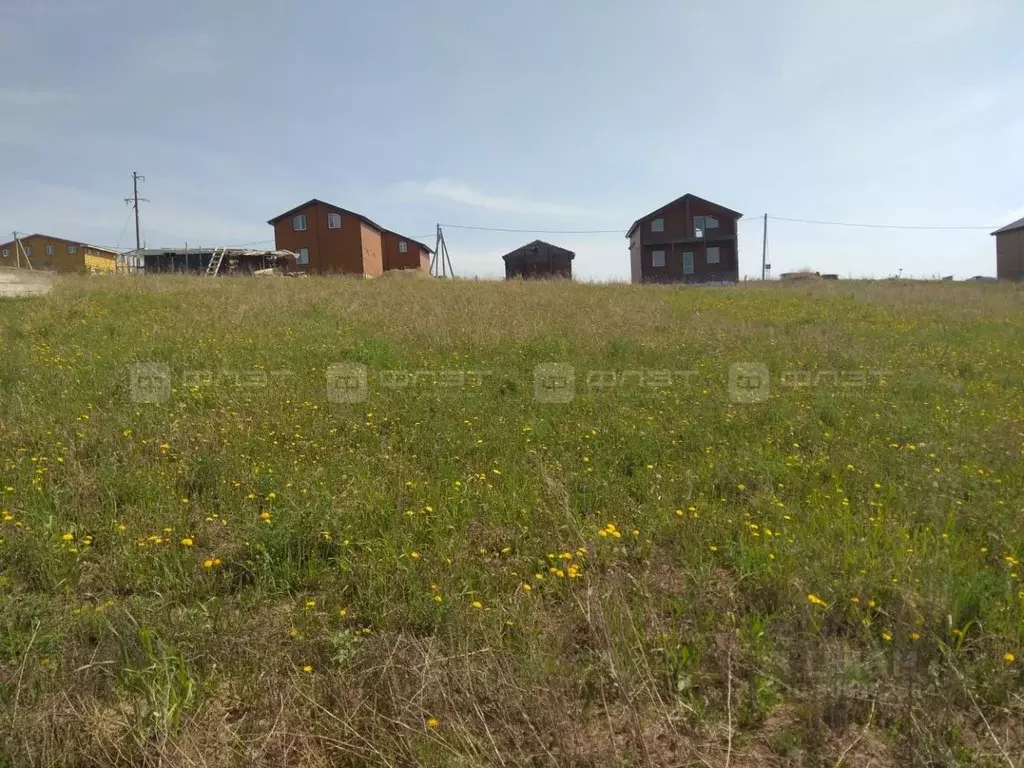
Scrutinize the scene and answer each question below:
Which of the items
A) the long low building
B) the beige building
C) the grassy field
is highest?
the beige building

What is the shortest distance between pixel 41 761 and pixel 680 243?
138 ft

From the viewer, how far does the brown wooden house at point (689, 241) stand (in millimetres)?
39844

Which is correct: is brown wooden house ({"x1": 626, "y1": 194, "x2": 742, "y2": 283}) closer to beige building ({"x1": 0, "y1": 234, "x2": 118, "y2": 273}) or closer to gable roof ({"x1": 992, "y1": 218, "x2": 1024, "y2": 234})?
gable roof ({"x1": 992, "y1": 218, "x2": 1024, "y2": 234})

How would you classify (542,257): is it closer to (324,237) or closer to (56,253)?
(324,237)

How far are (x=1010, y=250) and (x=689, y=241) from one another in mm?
23075

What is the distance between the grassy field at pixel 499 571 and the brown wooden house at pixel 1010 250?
45.5 metres

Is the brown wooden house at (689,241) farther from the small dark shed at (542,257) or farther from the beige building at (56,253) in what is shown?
the beige building at (56,253)

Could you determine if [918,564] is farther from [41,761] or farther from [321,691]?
[41,761]

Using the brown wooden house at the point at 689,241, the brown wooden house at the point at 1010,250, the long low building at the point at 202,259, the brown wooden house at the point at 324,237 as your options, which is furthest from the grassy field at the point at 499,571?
the brown wooden house at the point at 1010,250

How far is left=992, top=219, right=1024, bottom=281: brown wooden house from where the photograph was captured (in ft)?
131

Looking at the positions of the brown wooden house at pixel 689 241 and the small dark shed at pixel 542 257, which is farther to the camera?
the small dark shed at pixel 542 257

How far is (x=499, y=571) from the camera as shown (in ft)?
9.71

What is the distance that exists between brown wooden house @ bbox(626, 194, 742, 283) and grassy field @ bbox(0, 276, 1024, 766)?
3536 centimetres

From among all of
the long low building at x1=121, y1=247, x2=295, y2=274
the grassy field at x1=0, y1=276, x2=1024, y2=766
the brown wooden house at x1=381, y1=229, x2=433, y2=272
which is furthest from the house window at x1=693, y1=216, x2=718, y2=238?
the grassy field at x1=0, y1=276, x2=1024, y2=766
